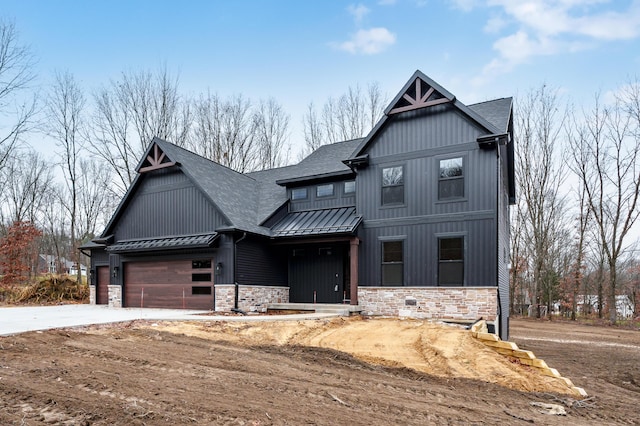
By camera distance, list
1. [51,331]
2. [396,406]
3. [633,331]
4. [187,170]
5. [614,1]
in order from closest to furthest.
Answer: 1. [396,406]
2. [51,331]
3. [614,1]
4. [187,170]
5. [633,331]

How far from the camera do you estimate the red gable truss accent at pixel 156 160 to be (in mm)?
16766

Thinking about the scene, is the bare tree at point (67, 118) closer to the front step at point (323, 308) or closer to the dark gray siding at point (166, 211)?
the dark gray siding at point (166, 211)

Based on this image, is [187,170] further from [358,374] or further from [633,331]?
[633,331]

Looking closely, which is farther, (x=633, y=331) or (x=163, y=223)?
(x=633, y=331)

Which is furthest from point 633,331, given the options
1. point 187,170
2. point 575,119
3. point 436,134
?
point 187,170

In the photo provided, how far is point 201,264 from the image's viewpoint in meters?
15.6

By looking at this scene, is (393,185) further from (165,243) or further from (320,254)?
(165,243)

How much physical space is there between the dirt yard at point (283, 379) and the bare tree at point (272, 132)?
79.6 feet

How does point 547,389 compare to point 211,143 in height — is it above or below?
below

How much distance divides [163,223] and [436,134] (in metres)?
11.0

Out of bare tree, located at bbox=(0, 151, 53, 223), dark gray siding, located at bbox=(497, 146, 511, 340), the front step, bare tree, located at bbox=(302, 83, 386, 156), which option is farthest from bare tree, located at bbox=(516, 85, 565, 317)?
bare tree, located at bbox=(0, 151, 53, 223)

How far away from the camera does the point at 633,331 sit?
793 inches

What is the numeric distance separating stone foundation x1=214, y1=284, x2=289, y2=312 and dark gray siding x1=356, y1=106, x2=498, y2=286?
147 inches

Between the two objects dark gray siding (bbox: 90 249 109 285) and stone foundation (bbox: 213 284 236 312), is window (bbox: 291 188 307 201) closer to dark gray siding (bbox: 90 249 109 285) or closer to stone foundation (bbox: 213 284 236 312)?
stone foundation (bbox: 213 284 236 312)
